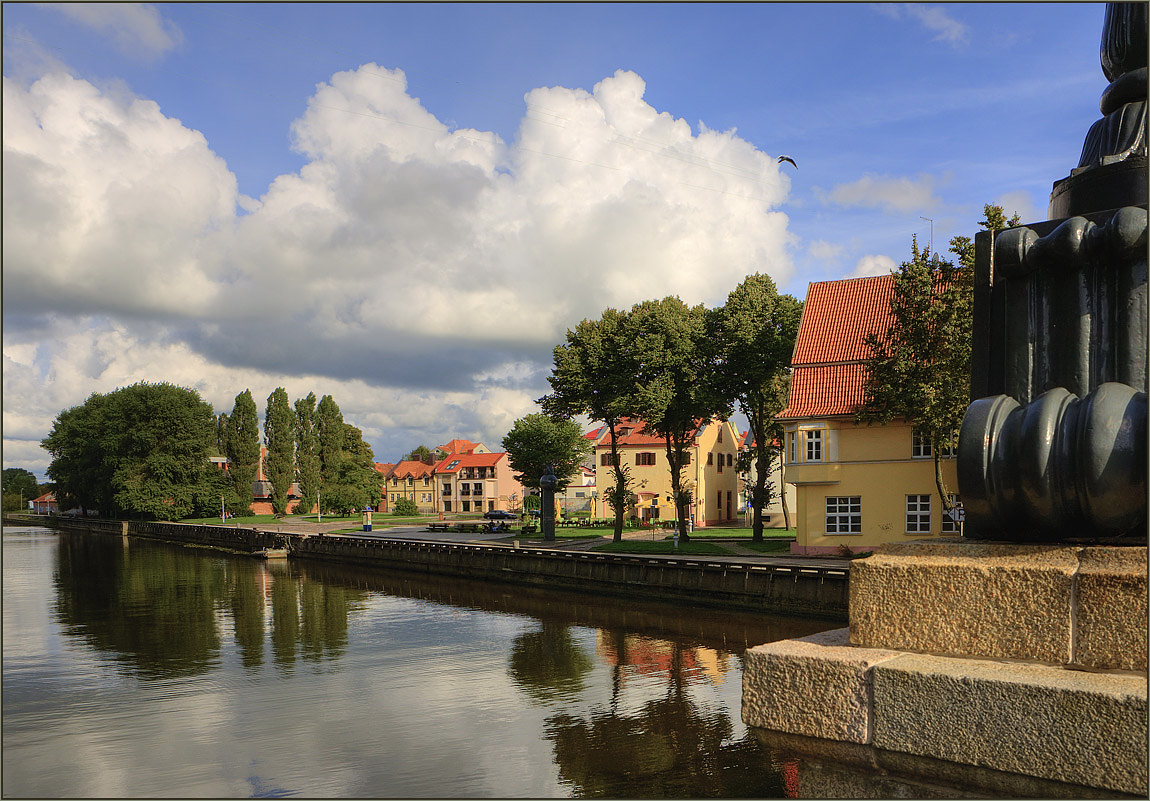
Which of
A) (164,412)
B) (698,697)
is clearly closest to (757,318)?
(698,697)

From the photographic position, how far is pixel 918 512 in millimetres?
33000

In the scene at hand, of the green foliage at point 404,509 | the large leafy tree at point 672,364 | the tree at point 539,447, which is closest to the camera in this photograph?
the large leafy tree at point 672,364

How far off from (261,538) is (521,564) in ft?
92.2

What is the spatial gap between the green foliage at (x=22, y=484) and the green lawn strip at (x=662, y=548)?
154m

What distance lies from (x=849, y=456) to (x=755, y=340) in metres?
10.5

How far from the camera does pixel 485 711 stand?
582 inches

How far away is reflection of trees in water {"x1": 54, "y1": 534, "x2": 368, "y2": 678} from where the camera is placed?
870 inches

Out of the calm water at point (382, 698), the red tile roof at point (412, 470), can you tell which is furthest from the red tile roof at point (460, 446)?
the calm water at point (382, 698)

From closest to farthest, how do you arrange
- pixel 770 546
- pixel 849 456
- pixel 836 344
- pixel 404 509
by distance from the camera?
pixel 849 456 < pixel 836 344 < pixel 770 546 < pixel 404 509

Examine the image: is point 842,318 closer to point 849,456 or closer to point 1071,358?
point 849,456

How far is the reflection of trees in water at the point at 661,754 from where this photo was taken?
970 centimetres

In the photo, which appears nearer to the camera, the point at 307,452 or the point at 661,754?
the point at 661,754

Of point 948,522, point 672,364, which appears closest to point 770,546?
point 948,522

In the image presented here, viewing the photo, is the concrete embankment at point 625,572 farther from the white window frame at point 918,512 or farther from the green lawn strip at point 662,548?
the white window frame at point 918,512
